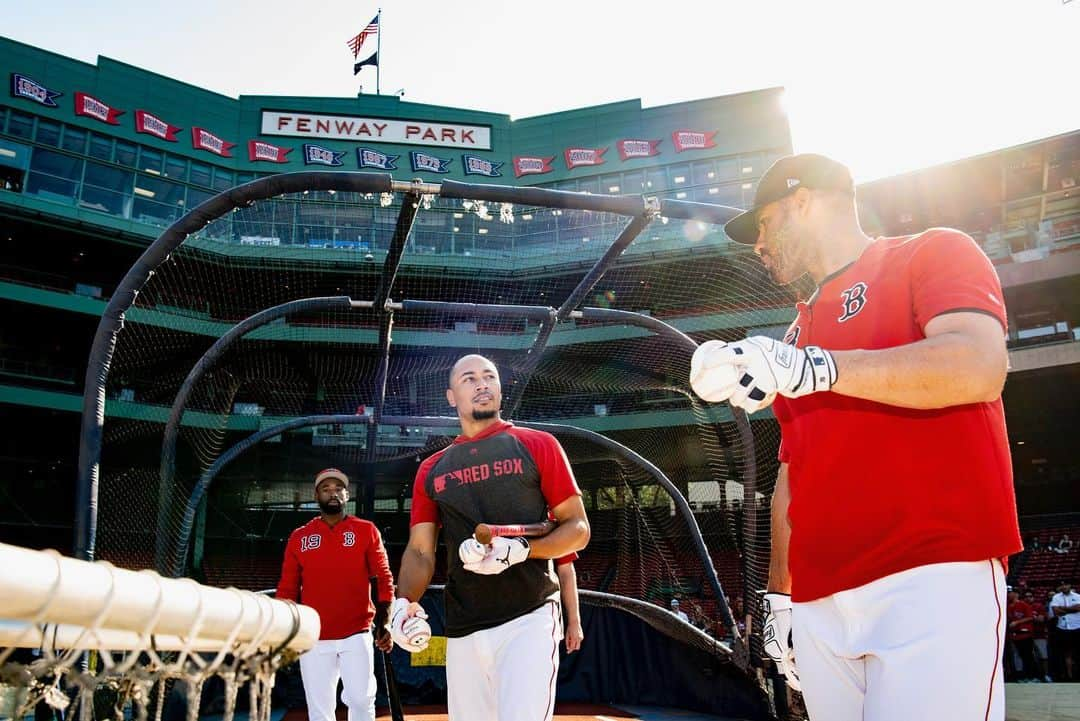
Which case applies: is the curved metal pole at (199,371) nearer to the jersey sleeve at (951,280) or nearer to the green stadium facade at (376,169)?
the jersey sleeve at (951,280)

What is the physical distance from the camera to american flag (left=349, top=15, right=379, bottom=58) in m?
32.4

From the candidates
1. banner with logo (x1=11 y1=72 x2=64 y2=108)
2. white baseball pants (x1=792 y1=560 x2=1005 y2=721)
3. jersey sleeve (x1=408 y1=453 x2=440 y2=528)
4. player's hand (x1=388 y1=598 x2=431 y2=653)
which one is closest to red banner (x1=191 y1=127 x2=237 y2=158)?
banner with logo (x1=11 y1=72 x2=64 y2=108)

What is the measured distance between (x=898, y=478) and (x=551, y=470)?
6.56 ft

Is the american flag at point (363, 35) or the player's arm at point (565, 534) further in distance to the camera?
the american flag at point (363, 35)

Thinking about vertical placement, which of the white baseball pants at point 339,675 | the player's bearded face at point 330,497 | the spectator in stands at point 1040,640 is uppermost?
the player's bearded face at point 330,497

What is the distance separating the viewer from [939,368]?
1816 mm

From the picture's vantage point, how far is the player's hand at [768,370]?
1.89 m

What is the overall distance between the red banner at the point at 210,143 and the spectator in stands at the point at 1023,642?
27.9 m

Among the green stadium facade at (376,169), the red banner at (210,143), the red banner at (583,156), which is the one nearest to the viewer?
the green stadium facade at (376,169)

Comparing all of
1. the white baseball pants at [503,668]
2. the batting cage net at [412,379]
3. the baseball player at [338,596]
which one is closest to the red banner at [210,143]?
the batting cage net at [412,379]

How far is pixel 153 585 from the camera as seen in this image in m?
1.22

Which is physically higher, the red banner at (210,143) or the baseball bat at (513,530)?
the red banner at (210,143)

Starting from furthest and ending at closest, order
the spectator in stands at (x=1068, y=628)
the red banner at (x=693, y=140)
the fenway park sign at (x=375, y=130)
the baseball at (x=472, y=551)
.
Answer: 1. the red banner at (x=693, y=140)
2. the fenway park sign at (x=375, y=130)
3. the spectator in stands at (x=1068, y=628)
4. the baseball at (x=472, y=551)

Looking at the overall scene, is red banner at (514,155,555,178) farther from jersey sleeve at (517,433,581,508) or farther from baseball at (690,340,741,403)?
baseball at (690,340,741,403)
